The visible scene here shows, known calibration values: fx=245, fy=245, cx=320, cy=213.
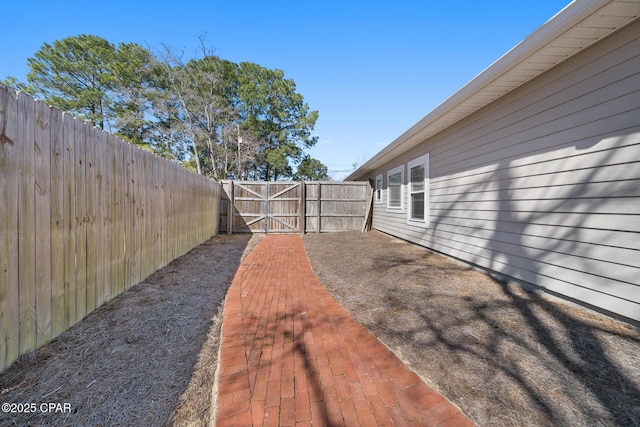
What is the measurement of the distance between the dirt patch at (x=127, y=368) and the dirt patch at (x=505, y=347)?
1.51m

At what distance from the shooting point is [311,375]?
67.6 inches

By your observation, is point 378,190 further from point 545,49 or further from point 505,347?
point 505,347

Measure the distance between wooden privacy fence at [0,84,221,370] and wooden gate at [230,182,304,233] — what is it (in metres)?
5.69

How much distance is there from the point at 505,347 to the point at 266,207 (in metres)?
8.30

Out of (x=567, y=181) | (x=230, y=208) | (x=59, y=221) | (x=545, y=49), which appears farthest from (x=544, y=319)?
(x=230, y=208)

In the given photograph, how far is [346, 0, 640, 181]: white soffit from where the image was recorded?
7.13 feet

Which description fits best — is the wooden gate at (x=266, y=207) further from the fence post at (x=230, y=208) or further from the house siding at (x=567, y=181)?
the house siding at (x=567, y=181)

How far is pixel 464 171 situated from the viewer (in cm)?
464

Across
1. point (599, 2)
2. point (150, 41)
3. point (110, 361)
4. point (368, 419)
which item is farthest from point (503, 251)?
point (150, 41)

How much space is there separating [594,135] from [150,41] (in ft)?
62.3

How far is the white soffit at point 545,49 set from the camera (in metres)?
2.17

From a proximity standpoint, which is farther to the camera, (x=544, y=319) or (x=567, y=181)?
(x=567, y=181)

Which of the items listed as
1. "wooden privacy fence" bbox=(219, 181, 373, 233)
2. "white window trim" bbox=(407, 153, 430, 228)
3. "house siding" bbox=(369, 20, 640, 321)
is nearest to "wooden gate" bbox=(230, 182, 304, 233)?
"wooden privacy fence" bbox=(219, 181, 373, 233)

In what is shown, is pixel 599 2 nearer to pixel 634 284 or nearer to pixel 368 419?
pixel 634 284
